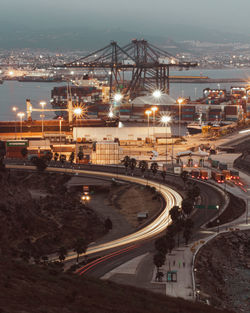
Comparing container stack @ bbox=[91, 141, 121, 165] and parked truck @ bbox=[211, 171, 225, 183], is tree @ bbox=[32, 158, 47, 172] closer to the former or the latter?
container stack @ bbox=[91, 141, 121, 165]

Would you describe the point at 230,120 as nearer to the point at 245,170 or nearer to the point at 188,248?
the point at 245,170

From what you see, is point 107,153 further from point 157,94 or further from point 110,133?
point 157,94

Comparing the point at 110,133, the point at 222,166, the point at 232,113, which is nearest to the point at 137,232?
the point at 222,166

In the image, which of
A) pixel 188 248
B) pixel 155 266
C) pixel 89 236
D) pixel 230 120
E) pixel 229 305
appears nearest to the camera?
pixel 229 305

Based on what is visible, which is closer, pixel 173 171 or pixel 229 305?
pixel 229 305

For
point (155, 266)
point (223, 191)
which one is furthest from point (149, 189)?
point (155, 266)

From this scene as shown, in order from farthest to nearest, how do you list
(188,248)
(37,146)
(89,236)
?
(37,146) < (89,236) < (188,248)

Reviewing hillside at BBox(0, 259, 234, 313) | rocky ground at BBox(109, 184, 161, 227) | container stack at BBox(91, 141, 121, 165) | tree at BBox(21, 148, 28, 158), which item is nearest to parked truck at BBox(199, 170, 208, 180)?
rocky ground at BBox(109, 184, 161, 227)
